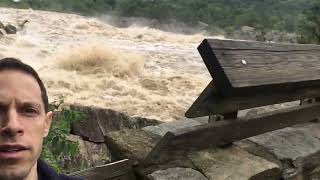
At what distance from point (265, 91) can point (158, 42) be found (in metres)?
16.3

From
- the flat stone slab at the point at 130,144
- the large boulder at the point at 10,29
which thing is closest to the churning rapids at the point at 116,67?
the large boulder at the point at 10,29

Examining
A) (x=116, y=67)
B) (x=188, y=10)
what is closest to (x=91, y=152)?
(x=116, y=67)

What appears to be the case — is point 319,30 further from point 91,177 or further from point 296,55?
point 91,177

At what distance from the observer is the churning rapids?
30.8 ft

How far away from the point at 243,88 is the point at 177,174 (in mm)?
463

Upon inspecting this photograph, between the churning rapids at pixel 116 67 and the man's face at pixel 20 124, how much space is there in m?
7.01

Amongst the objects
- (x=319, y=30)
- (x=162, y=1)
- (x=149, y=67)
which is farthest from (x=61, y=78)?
(x=162, y=1)

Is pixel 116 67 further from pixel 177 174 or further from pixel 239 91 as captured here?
pixel 177 174

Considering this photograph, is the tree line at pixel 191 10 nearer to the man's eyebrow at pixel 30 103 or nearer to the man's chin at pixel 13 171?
the man's eyebrow at pixel 30 103

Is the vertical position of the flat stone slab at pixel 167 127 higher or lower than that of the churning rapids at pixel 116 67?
higher

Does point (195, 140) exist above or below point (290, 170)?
above

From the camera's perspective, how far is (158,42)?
61.2 ft

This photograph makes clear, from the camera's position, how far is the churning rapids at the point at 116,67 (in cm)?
938

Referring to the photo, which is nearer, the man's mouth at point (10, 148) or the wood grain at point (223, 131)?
the man's mouth at point (10, 148)
